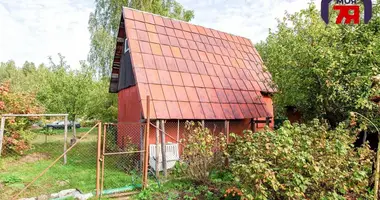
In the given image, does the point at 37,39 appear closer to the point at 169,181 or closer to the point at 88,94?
the point at 88,94

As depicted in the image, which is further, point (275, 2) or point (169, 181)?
point (275, 2)

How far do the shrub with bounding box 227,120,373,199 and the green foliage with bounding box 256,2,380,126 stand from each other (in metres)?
2.71

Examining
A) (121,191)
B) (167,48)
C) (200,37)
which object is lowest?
(121,191)

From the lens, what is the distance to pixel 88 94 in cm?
1195

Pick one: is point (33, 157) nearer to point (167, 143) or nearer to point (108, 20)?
point (167, 143)

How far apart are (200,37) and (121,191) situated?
8596 millimetres

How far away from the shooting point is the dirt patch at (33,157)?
977 centimetres

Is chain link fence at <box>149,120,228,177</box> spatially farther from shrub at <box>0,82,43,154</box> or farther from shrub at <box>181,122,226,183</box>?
shrub at <box>0,82,43,154</box>

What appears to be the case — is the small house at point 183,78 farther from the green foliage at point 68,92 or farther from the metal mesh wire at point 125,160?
the green foliage at point 68,92

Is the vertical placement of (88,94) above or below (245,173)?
above

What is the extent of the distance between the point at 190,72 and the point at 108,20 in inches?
484

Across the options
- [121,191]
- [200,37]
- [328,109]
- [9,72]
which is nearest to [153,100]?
[121,191]

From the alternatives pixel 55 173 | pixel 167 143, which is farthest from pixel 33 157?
pixel 167 143

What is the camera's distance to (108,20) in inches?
751
